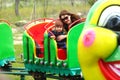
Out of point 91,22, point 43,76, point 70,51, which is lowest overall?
point 43,76

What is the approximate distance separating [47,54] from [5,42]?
1628mm

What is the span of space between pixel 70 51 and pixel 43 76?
1097mm

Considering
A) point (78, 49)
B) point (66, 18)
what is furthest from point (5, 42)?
point (78, 49)

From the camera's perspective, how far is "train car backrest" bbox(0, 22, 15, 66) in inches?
271

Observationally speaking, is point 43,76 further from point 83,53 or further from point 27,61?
point 83,53

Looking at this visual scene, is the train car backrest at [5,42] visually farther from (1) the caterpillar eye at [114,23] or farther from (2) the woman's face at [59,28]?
(1) the caterpillar eye at [114,23]

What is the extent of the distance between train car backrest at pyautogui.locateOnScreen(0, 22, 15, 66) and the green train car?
0.57 metres

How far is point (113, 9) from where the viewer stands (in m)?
3.36

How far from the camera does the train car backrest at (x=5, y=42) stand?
22.6ft

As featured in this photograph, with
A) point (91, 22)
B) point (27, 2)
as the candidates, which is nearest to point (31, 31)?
point (91, 22)

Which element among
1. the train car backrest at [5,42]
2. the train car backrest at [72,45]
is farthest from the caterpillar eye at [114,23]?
the train car backrest at [5,42]

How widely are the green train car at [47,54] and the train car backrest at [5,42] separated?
1.86ft

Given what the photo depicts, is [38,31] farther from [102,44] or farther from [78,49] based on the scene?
[102,44]

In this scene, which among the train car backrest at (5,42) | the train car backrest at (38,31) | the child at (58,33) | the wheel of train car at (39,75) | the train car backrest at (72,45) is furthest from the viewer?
the train car backrest at (5,42)
